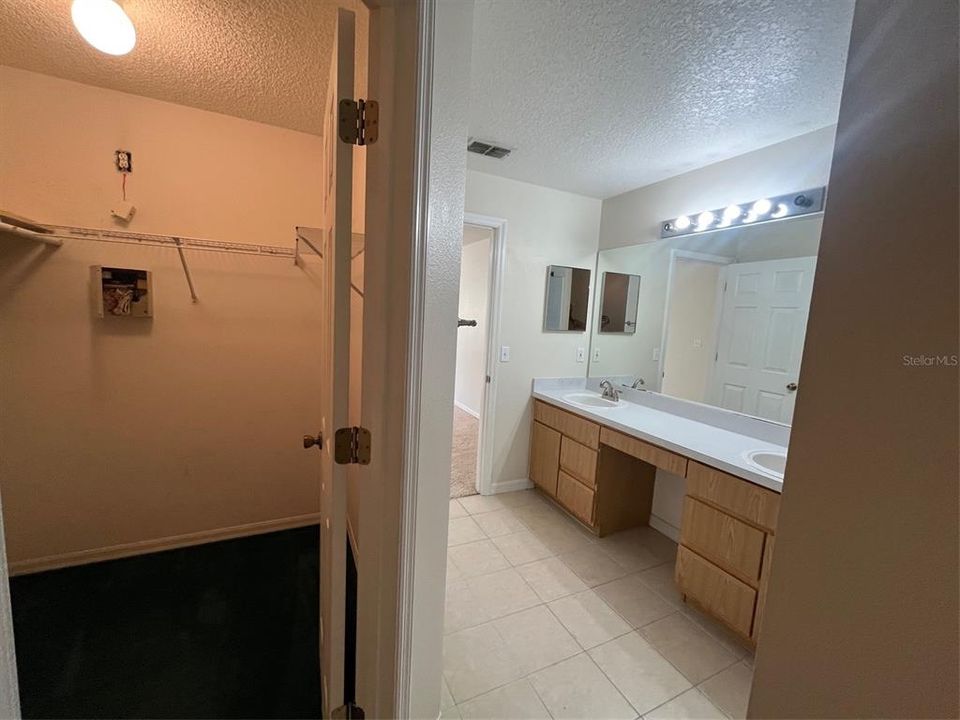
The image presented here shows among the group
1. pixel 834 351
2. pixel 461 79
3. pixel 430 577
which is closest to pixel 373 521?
pixel 430 577

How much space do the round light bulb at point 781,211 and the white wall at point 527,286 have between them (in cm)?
127

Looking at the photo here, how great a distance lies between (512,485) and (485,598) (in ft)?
3.97

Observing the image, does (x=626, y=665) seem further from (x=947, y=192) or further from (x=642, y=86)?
(x=642, y=86)

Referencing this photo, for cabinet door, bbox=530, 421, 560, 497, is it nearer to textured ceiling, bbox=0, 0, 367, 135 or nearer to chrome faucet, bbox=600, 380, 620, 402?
chrome faucet, bbox=600, 380, 620, 402

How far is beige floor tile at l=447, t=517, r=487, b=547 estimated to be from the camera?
2.35 metres

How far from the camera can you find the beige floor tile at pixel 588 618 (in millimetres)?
1677

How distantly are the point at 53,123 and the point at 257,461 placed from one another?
6.08ft

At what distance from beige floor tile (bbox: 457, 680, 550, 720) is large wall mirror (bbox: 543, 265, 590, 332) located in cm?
219

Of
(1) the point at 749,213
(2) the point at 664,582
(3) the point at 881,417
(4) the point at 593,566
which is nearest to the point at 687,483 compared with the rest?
(2) the point at 664,582

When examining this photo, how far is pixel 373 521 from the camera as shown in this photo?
93 centimetres

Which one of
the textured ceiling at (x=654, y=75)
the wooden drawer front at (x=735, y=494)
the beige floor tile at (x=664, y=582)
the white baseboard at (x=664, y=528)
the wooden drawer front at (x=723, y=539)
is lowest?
the beige floor tile at (x=664, y=582)

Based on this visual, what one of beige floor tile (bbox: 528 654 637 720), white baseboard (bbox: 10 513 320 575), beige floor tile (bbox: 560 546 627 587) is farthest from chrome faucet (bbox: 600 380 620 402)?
white baseboard (bbox: 10 513 320 575)

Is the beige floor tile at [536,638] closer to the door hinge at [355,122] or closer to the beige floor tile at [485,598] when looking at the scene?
the beige floor tile at [485,598]

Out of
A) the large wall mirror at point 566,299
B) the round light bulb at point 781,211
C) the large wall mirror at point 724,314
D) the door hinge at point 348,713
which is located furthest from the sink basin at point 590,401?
the door hinge at point 348,713
